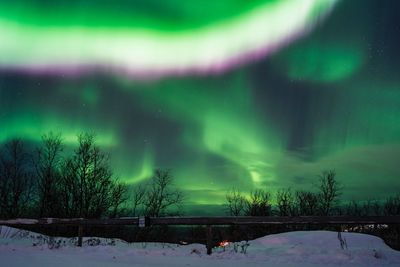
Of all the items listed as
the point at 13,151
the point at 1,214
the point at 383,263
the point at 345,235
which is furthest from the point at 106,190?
the point at 383,263

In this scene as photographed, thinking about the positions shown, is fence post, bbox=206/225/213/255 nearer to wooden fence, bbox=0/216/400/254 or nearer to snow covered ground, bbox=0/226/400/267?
wooden fence, bbox=0/216/400/254

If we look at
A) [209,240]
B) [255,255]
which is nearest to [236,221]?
[209,240]

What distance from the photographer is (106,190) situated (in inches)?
1855

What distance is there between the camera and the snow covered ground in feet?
35.0

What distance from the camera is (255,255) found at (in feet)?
39.0

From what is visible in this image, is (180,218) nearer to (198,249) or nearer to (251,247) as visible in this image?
(198,249)

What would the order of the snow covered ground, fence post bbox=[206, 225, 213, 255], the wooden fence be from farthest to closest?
1. fence post bbox=[206, 225, 213, 255]
2. the wooden fence
3. the snow covered ground

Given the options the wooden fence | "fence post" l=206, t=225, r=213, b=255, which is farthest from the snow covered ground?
the wooden fence

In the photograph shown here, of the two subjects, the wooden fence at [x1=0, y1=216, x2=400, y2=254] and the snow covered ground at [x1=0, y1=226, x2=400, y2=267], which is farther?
the wooden fence at [x1=0, y1=216, x2=400, y2=254]

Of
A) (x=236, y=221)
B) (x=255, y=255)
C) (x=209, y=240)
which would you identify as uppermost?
(x=236, y=221)

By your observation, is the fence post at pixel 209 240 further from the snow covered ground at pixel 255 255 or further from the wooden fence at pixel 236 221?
the snow covered ground at pixel 255 255

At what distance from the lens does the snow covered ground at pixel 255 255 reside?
10656 millimetres

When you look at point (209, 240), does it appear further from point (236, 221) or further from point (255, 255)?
point (255, 255)

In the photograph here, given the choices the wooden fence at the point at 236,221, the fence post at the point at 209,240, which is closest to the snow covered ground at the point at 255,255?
the fence post at the point at 209,240
